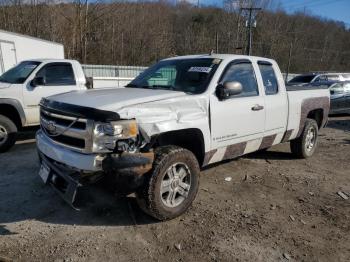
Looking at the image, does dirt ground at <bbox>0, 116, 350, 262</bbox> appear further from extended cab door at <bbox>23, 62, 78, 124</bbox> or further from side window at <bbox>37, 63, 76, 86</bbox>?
side window at <bbox>37, 63, 76, 86</bbox>

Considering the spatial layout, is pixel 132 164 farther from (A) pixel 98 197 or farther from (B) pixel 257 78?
(B) pixel 257 78

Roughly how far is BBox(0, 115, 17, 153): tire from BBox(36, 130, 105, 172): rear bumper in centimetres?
323

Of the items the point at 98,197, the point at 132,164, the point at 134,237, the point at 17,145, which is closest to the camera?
the point at 132,164

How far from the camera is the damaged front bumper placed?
131 inches

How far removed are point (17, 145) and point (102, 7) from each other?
78.2 ft

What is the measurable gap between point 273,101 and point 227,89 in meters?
1.38

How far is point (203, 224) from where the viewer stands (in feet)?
12.8

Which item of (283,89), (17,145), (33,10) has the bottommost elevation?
(17,145)

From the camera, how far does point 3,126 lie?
6.73 metres

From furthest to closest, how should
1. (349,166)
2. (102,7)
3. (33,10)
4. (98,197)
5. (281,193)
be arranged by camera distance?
(102,7)
(33,10)
(349,166)
(281,193)
(98,197)

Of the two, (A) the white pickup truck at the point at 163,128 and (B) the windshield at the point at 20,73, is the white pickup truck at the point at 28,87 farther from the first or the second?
(A) the white pickup truck at the point at 163,128

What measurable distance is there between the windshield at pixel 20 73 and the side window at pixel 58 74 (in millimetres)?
218

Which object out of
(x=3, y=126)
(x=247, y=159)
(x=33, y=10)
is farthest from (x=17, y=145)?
(x=33, y=10)

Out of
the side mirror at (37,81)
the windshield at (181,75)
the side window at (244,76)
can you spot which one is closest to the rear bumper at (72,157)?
the windshield at (181,75)
